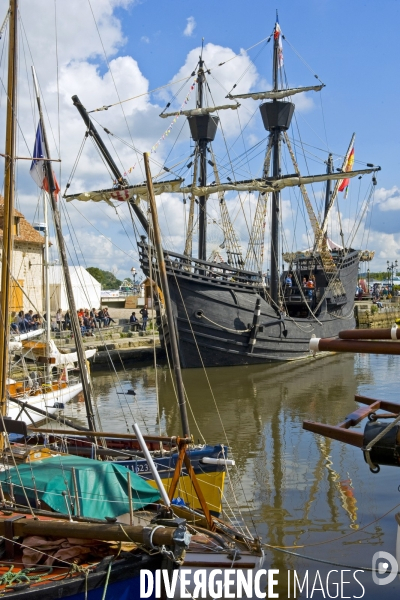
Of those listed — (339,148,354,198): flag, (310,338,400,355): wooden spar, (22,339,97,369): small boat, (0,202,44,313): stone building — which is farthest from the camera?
(339,148,354,198): flag

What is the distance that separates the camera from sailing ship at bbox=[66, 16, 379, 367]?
28.5m

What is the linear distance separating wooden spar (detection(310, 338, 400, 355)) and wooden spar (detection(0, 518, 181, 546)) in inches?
103

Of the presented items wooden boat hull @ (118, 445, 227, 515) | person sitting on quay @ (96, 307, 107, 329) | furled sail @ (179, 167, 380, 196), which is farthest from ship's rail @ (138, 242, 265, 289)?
wooden boat hull @ (118, 445, 227, 515)

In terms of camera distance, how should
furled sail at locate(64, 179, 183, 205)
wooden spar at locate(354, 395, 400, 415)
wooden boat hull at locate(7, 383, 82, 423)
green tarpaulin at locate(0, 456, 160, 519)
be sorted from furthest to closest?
1. furled sail at locate(64, 179, 183, 205)
2. wooden boat hull at locate(7, 383, 82, 423)
3. wooden spar at locate(354, 395, 400, 415)
4. green tarpaulin at locate(0, 456, 160, 519)

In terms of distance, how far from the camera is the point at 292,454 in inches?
600

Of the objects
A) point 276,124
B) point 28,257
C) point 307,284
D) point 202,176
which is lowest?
point 307,284

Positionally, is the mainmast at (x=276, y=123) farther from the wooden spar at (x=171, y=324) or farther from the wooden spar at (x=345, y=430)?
the wooden spar at (x=345, y=430)

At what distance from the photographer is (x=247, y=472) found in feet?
45.3

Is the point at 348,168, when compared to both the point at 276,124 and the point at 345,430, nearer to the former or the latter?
the point at 276,124

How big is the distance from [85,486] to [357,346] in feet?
13.3

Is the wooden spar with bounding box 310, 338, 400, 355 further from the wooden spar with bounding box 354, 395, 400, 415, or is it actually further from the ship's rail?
the ship's rail

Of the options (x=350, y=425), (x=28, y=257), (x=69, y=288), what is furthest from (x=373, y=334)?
(x=28, y=257)

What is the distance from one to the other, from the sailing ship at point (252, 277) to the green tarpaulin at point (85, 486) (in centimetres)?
1574

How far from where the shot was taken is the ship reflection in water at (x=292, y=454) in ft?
32.4
